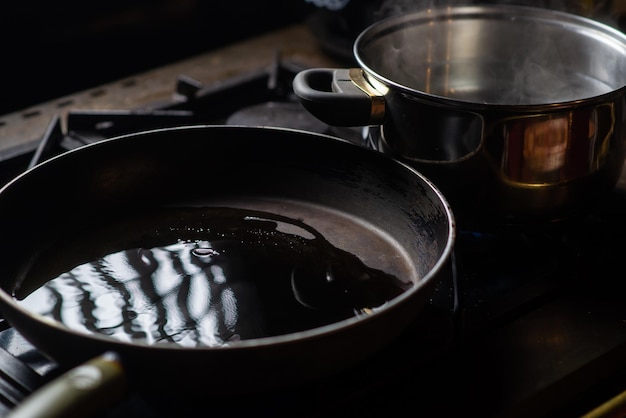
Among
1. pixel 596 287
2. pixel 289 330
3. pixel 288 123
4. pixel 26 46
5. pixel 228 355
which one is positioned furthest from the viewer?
pixel 26 46

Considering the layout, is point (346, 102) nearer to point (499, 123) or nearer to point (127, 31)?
point (499, 123)

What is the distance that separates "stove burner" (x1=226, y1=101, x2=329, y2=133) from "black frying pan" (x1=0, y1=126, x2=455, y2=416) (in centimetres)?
16

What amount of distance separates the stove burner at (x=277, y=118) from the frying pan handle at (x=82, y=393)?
542mm

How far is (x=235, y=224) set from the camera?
0.75 meters

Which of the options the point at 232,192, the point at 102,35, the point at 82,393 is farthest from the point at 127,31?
the point at 82,393

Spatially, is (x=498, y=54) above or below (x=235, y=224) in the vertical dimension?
above

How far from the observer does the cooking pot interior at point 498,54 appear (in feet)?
2.69

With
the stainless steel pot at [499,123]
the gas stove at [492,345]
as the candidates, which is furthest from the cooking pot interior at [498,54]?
the gas stove at [492,345]

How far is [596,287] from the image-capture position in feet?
2.36

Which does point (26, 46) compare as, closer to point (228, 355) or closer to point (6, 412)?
point (6, 412)

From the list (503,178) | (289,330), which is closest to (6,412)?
(289,330)

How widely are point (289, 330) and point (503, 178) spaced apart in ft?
0.79

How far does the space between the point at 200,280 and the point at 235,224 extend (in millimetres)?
102

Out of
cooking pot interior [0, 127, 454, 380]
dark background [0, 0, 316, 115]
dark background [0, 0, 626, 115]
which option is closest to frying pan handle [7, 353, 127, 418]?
cooking pot interior [0, 127, 454, 380]
